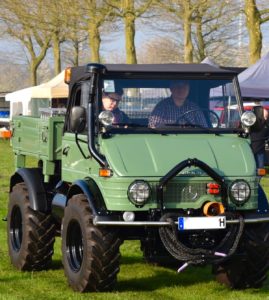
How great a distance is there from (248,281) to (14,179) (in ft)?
10.1

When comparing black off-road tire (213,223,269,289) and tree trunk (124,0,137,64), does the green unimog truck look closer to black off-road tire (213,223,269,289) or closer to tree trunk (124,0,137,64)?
black off-road tire (213,223,269,289)

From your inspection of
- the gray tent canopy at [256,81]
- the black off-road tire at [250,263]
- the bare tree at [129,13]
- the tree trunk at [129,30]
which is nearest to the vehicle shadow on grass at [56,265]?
the black off-road tire at [250,263]

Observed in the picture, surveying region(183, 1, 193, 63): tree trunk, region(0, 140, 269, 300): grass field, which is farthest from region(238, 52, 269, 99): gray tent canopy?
region(0, 140, 269, 300): grass field

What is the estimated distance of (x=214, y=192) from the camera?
8414 millimetres

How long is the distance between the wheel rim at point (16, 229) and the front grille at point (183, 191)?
2447mm

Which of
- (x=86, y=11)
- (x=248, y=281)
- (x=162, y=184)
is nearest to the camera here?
(x=162, y=184)

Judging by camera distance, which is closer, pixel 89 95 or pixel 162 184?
pixel 162 184

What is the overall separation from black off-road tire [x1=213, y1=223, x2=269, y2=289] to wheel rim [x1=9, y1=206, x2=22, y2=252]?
2413 millimetres

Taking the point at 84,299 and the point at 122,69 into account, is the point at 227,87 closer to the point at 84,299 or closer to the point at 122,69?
the point at 122,69

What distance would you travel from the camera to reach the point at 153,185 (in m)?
8.29

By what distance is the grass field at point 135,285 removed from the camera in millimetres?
8594

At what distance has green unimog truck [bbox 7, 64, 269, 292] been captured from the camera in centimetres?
823

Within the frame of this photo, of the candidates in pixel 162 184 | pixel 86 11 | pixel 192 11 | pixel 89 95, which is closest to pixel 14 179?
pixel 89 95

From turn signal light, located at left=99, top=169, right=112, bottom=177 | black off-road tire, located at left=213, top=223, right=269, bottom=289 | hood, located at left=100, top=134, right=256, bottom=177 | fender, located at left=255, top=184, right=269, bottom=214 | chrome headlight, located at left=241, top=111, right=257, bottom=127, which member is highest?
chrome headlight, located at left=241, top=111, right=257, bottom=127
